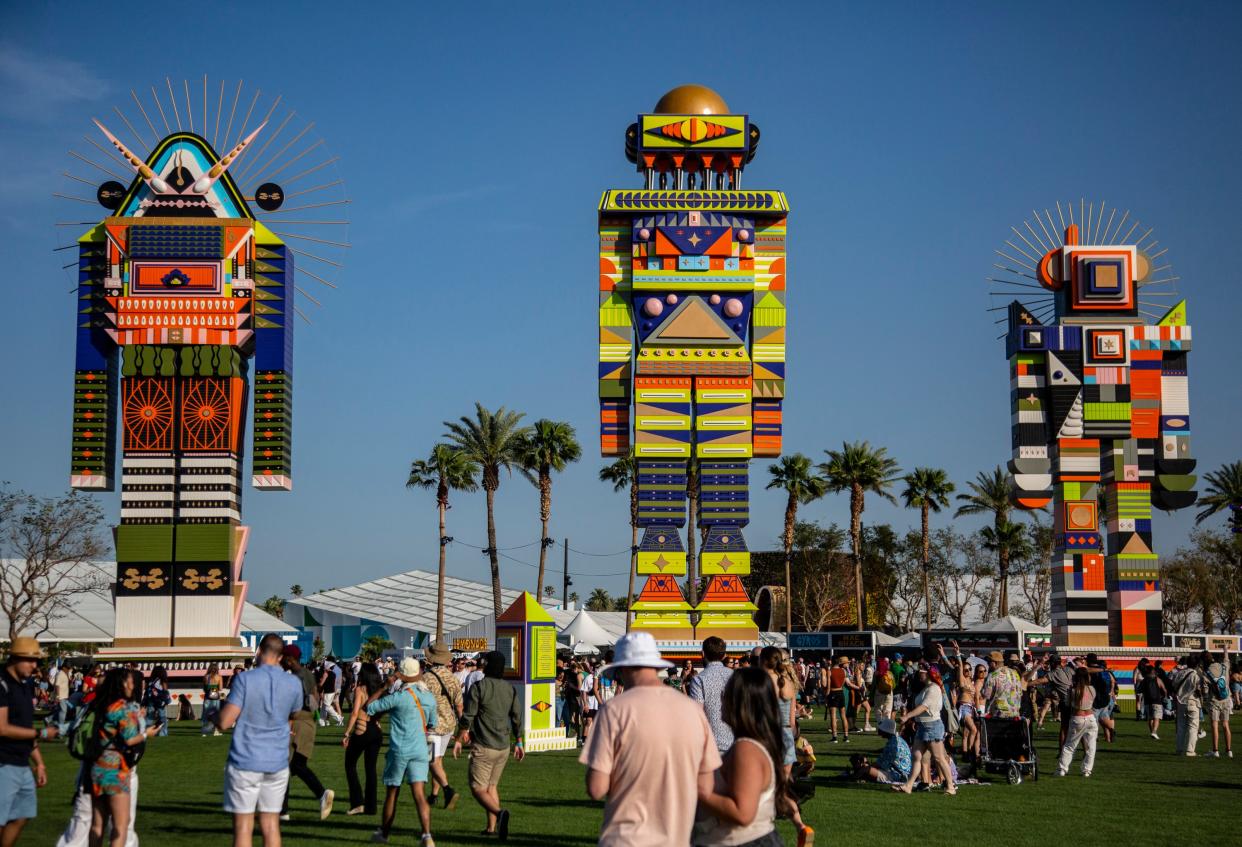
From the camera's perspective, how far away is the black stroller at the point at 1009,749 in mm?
19109

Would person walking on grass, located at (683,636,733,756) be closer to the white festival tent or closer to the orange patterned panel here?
the orange patterned panel

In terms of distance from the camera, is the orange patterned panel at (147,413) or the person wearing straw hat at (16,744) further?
the orange patterned panel at (147,413)

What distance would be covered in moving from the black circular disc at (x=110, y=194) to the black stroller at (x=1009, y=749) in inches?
1048

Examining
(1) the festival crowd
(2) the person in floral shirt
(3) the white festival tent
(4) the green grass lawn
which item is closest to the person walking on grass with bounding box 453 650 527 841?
(1) the festival crowd

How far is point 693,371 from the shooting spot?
37312 mm

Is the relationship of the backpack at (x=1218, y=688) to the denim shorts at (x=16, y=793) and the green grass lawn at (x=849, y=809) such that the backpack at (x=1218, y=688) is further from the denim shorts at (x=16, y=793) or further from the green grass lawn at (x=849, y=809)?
the denim shorts at (x=16, y=793)

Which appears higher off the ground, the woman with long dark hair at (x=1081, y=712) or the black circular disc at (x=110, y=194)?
the black circular disc at (x=110, y=194)

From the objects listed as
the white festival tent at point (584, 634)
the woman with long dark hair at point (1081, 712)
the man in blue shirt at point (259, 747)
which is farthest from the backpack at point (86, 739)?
the white festival tent at point (584, 634)

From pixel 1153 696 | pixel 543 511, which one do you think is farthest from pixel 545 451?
pixel 1153 696

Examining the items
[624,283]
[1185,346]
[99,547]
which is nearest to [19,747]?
[624,283]

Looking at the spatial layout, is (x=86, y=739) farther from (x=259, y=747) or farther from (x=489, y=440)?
(x=489, y=440)

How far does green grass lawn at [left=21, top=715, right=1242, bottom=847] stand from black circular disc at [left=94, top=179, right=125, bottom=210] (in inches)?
714

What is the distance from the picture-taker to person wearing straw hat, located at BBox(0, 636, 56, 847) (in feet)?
31.4

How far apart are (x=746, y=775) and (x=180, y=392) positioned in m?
31.2
